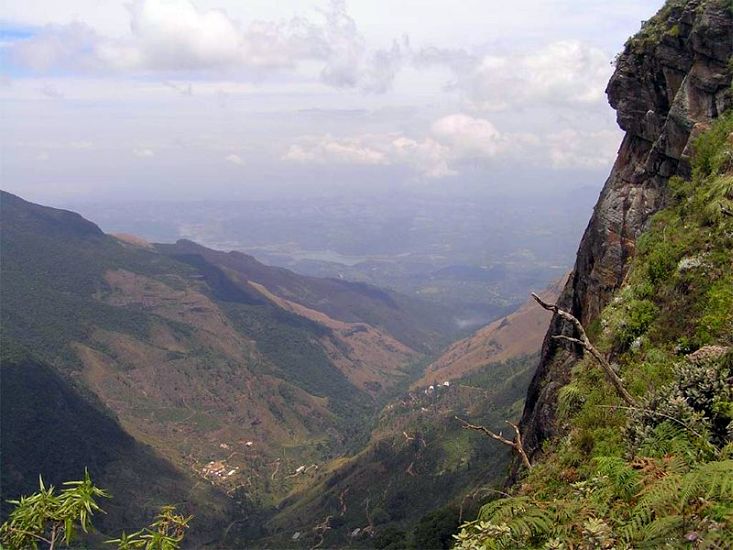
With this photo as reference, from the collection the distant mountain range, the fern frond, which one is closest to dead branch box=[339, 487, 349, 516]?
the distant mountain range

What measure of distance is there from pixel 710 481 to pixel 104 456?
14338cm

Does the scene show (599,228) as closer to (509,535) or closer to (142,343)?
(509,535)

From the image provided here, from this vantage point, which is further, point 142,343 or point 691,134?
point 142,343

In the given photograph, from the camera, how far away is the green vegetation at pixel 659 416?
611cm

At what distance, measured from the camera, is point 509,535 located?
660 cm

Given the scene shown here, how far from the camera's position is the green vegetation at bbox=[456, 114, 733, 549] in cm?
611

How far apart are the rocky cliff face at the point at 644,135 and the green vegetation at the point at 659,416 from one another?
2.62m

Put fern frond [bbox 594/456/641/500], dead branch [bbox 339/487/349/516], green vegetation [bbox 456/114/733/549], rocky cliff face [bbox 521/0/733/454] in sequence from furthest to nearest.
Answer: dead branch [bbox 339/487/349/516], rocky cliff face [bbox 521/0/733/454], fern frond [bbox 594/456/641/500], green vegetation [bbox 456/114/733/549]

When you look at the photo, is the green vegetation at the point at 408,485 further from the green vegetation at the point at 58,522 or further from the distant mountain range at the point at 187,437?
the green vegetation at the point at 58,522

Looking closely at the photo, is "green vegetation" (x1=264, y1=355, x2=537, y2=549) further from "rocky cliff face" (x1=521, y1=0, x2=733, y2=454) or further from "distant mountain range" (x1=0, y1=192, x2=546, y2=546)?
"rocky cliff face" (x1=521, y1=0, x2=733, y2=454)

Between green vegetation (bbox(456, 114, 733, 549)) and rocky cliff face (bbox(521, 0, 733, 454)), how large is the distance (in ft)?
8.61

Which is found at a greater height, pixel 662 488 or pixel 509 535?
pixel 662 488

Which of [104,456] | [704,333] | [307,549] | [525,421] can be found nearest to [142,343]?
A: [104,456]

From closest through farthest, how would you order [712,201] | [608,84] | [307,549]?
[712,201]
[608,84]
[307,549]
